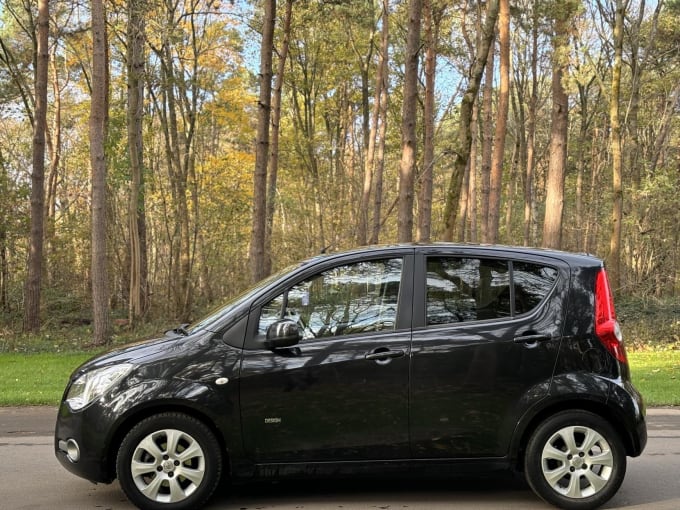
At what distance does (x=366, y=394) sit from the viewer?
4.95 metres

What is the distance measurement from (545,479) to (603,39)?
26490 mm

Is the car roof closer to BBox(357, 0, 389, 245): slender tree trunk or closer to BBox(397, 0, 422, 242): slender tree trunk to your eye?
BBox(397, 0, 422, 242): slender tree trunk

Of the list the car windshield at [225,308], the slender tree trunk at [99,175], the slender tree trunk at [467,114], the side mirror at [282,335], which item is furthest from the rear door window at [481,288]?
the slender tree trunk at [99,175]

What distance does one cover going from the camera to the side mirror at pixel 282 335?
4.88 meters

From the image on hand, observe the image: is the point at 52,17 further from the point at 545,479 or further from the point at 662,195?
the point at 545,479

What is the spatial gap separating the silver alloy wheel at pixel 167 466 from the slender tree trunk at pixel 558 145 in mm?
19628

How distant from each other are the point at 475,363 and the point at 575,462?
1014mm

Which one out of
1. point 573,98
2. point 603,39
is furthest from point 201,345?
point 573,98

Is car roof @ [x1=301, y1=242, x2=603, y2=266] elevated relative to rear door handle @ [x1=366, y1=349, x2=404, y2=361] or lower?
elevated

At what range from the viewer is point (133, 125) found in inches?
805

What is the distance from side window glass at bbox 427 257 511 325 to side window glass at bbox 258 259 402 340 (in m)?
0.28

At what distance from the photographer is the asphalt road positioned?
5.12 meters

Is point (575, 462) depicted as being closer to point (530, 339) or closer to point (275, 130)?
point (530, 339)

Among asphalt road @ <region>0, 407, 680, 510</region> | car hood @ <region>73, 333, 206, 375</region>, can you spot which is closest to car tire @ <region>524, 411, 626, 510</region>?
asphalt road @ <region>0, 407, 680, 510</region>
